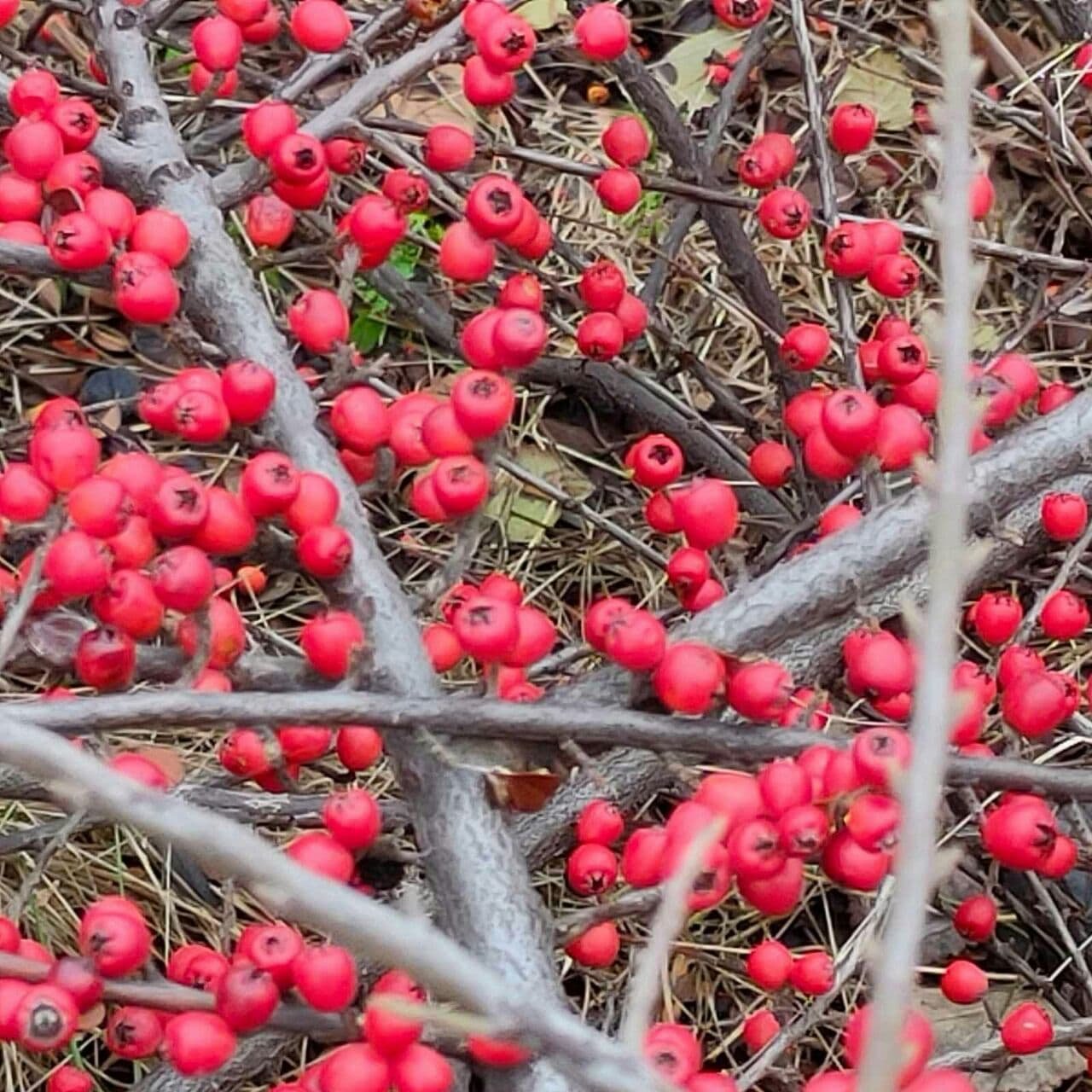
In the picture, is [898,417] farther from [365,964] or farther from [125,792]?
[125,792]

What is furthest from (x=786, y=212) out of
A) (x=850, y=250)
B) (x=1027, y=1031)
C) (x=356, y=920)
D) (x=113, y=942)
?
(x=356, y=920)

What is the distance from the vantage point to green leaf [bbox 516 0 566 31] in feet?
10.8

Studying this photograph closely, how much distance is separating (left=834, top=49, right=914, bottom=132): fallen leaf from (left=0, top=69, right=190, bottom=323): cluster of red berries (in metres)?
2.05

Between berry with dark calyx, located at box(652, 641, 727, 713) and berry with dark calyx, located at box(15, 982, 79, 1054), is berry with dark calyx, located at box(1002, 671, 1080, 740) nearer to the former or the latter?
berry with dark calyx, located at box(652, 641, 727, 713)

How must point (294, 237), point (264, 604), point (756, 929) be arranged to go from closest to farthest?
point (756, 929) < point (264, 604) < point (294, 237)

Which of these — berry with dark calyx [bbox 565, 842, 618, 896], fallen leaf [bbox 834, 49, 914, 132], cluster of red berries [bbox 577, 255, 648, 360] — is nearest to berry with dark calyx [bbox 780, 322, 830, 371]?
cluster of red berries [bbox 577, 255, 648, 360]

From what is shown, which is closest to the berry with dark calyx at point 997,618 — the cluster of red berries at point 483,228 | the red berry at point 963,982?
the red berry at point 963,982

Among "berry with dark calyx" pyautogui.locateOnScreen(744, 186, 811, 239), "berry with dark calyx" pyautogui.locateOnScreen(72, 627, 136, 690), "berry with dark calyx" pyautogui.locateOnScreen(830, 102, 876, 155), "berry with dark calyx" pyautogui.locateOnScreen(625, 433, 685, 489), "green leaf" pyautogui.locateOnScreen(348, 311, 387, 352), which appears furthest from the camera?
"green leaf" pyautogui.locateOnScreen(348, 311, 387, 352)

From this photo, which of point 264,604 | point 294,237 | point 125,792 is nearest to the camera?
point 125,792

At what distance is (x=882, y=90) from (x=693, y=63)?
0.46 metres

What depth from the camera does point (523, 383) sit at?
3.06 meters

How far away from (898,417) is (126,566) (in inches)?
34.5

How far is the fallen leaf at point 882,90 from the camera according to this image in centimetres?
352

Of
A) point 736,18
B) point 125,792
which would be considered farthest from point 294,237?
point 125,792
